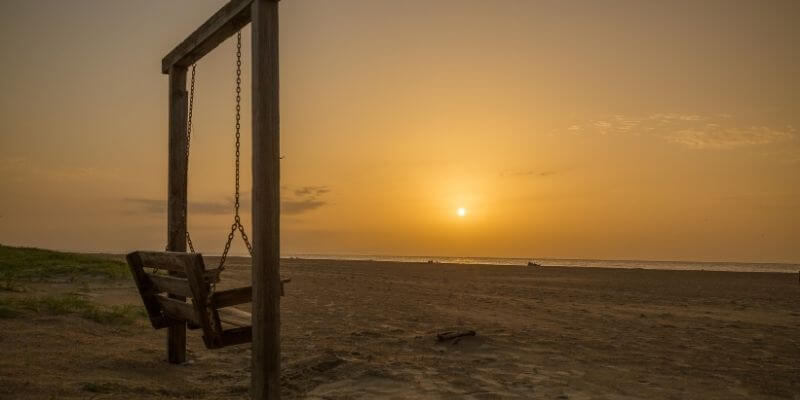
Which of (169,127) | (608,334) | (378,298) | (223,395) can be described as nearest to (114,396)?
(223,395)

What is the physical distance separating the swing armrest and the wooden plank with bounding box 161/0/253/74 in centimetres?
306

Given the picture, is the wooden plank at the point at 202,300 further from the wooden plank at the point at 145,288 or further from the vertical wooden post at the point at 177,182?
the vertical wooden post at the point at 177,182

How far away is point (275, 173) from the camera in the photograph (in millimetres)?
5105

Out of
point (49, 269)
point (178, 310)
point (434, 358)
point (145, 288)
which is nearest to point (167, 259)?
point (178, 310)

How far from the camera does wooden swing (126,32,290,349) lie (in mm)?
5094

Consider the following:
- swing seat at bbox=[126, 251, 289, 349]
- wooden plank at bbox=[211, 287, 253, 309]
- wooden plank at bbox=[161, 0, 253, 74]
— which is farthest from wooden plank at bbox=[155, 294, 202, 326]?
wooden plank at bbox=[161, 0, 253, 74]

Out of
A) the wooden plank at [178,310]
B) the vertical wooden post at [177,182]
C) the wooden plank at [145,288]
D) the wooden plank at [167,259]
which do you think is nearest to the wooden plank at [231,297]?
the wooden plank at [178,310]

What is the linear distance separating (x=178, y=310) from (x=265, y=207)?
6.72 ft

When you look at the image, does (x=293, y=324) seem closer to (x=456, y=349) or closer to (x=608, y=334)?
(x=456, y=349)

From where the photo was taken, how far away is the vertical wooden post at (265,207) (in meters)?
5.01

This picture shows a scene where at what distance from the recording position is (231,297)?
527 centimetres

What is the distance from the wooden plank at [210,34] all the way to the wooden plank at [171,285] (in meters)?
3.01

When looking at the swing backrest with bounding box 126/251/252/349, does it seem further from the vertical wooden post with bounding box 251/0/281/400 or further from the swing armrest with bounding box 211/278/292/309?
the vertical wooden post with bounding box 251/0/281/400

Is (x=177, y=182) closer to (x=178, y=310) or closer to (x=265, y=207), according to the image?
(x=178, y=310)
